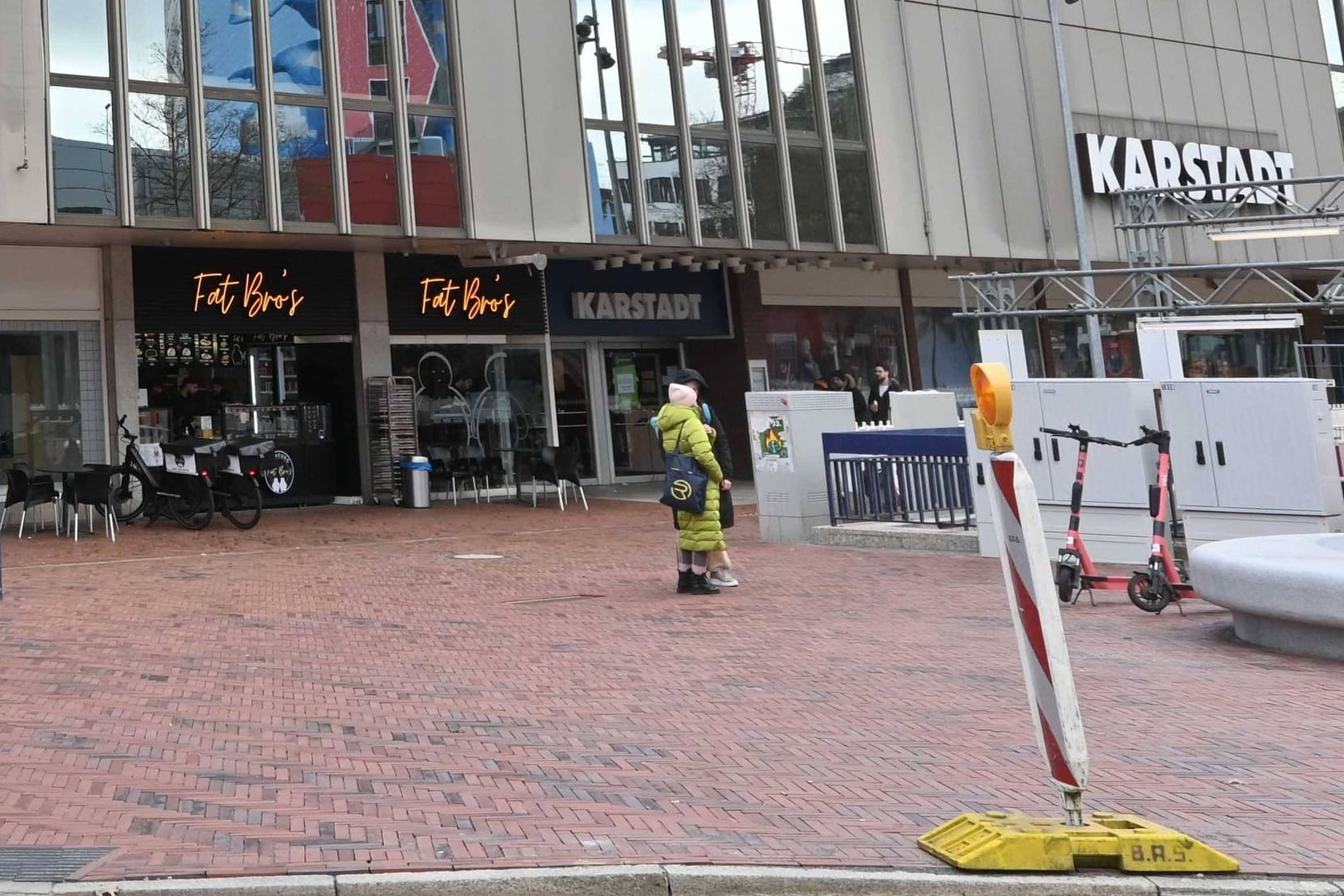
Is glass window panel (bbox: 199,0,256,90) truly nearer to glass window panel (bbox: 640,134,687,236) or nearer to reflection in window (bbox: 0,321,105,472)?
reflection in window (bbox: 0,321,105,472)

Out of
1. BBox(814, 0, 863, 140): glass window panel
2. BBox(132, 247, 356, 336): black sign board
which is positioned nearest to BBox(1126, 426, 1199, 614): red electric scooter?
BBox(132, 247, 356, 336): black sign board

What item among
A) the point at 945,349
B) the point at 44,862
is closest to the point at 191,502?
the point at 44,862

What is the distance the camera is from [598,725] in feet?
21.5

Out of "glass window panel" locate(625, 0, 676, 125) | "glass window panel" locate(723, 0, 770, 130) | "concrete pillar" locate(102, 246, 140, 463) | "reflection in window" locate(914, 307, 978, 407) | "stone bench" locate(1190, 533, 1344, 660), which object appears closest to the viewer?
"stone bench" locate(1190, 533, 1344, 660)

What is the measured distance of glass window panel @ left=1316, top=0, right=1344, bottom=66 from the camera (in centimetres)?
3347

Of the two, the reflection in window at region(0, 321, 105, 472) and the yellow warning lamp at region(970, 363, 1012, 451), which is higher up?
the reflection in window at region(0, 321, 105, 472)

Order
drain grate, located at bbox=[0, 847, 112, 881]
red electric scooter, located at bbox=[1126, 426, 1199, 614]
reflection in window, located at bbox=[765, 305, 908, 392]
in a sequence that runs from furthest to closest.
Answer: reflection in window, located at bbox=[765, 305, 908, 392], red electric scooter, located at bbox=[1126, 426, 1199, 614], drain grate, located at bbox=[0, 847, 112, 881]

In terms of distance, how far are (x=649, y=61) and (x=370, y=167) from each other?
5.19 metres

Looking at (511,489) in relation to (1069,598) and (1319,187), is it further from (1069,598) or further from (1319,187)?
(1319,187)

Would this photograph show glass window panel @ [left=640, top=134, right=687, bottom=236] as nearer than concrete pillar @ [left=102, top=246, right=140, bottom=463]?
No

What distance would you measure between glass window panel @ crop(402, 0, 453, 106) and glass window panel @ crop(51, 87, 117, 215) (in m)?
4.25

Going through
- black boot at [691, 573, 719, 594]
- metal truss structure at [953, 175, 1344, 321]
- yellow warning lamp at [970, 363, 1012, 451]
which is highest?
metal truss structure at [953, 175, 1344, 321]

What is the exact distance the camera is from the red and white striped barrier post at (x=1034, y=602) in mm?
4520

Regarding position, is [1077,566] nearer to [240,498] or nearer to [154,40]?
[240,498]
